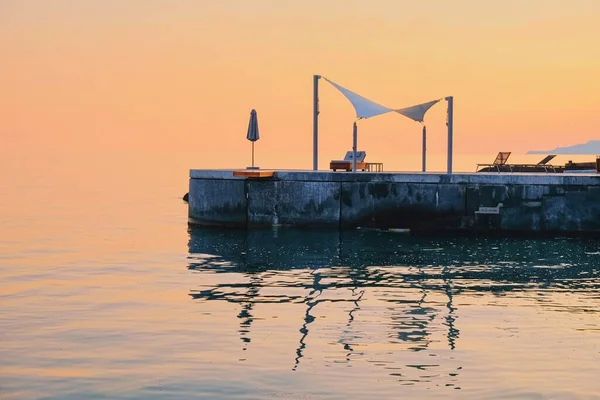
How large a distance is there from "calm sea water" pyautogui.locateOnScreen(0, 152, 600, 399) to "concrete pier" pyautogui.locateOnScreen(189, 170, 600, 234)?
101 centimetres

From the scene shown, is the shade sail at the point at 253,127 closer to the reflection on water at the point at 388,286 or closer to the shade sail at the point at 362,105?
the shade sail at the point at 362,105

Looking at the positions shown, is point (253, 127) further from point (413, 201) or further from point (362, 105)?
point (413, 201)

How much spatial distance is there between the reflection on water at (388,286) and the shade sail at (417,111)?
4.67 meters

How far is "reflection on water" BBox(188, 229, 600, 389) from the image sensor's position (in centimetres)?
1223

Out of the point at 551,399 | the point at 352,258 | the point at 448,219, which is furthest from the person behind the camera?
the point at 448,219

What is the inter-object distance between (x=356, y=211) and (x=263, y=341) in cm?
1525

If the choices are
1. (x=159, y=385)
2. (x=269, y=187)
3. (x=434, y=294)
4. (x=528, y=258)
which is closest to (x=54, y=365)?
(x=159, y=385)

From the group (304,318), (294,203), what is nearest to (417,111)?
(294,203)

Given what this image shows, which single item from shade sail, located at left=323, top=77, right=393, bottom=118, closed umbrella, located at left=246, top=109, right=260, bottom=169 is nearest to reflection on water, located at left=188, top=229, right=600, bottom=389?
shade sail, located at left=323, top=77, right=393, bottom=118

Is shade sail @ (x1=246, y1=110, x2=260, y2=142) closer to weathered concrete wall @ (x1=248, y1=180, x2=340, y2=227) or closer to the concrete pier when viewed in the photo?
the concrete pier

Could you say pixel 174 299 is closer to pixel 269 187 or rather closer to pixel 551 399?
pixel 551 399

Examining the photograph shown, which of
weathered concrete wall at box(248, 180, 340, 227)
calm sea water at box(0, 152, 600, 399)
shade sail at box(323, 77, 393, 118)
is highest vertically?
shade sail at box(323, 77, 393, 118)

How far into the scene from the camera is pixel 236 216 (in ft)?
92.6

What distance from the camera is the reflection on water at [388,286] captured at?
12.2 meters
